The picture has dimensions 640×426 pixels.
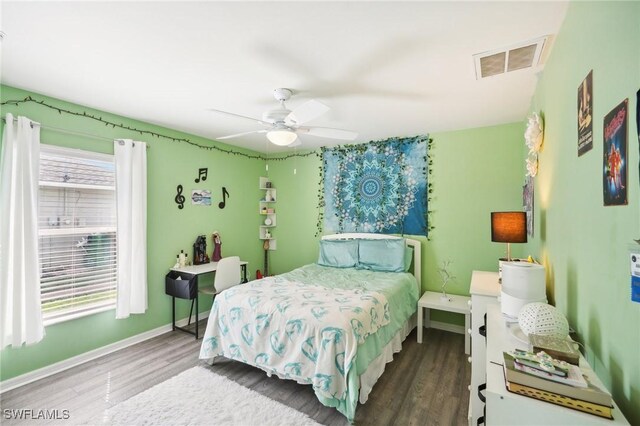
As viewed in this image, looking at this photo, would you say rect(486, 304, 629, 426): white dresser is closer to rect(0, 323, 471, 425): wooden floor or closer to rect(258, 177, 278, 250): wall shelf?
rect(0, 323, 471, 425): wooden floor

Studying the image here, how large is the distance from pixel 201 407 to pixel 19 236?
2050 millimetres

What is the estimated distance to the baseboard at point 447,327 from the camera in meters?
3.68

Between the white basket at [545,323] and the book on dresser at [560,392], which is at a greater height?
the white basket at [545,323]

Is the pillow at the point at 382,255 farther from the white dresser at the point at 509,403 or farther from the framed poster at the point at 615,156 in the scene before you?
the framed poster at the point at 615,156

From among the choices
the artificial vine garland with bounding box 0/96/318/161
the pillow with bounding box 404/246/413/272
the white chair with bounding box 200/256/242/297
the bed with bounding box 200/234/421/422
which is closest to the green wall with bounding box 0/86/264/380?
the artificial vine garland with bounding box 0/96/318/161

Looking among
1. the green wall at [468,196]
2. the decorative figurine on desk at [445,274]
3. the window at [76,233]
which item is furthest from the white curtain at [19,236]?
the decorative figurine on desk at [445,274]

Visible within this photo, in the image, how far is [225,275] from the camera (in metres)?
3.59

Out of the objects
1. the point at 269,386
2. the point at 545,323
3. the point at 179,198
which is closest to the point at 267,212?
the point at 179,198

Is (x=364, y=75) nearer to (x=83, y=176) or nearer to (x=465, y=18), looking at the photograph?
(x=465, y=18)

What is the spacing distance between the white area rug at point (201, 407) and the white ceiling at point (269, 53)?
2518 millimetres

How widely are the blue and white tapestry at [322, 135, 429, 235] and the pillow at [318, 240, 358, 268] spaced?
1.22 feet

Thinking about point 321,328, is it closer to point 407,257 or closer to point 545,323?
point 545,323

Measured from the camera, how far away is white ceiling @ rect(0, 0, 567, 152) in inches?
62.2

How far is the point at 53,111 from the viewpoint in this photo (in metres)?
2.76
